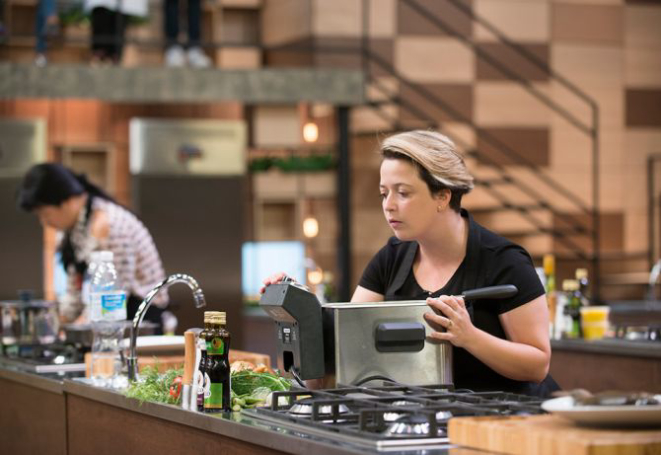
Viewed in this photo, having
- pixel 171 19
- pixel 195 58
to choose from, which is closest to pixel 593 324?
pixel 195 58

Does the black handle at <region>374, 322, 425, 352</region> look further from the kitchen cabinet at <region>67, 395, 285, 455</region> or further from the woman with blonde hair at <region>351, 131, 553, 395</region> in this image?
the kitchen cabinet at <region>67, 395, 285, 455</region>

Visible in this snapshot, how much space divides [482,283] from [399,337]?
18.1 inches

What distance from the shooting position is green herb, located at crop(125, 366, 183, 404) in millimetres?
2920

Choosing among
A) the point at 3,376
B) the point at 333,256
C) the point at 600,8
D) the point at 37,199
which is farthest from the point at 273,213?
the point at 3,376

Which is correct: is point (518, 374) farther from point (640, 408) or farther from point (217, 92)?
point (217, 92)

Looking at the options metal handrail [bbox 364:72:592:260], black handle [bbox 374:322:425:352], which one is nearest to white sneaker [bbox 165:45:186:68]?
metal handrail [bbox 364:72:592:260]

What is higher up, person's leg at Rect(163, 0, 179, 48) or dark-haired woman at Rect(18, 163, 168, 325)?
person's leg at Rect(163, 0, 179, 48)

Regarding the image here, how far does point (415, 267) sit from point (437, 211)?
242mm

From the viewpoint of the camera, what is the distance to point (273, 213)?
11.0m

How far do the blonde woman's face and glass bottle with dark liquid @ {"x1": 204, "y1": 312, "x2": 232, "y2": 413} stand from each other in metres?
0.52

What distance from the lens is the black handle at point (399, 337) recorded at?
2.65 metres

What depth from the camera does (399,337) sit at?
2670 mm

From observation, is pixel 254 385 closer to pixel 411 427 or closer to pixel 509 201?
pixel 411 427

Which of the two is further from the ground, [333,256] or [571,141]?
[571,141]
